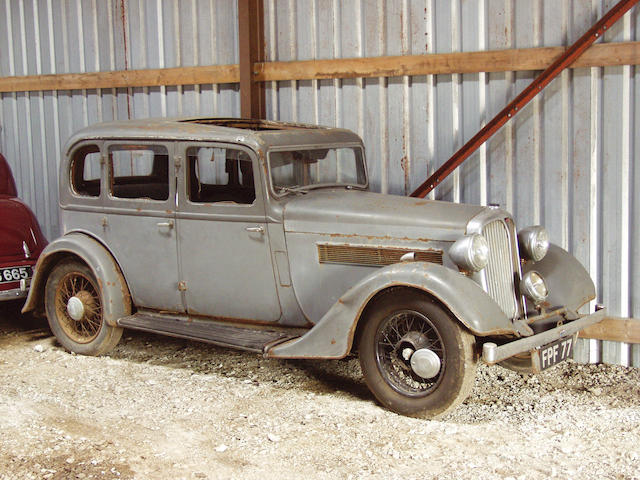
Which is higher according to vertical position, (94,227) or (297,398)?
(94,227)

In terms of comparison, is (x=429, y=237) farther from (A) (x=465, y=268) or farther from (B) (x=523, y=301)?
(B) (x=523, y=301)

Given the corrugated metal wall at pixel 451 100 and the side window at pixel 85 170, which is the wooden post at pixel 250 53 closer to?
the corrugated metal wall at pixel 451 100

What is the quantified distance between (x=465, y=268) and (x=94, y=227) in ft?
8.83

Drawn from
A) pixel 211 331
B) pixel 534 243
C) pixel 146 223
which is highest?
pixel 146 223

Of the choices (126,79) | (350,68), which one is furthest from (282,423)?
(126,79)


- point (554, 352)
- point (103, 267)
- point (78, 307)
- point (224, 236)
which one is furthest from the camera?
point (78, 307)

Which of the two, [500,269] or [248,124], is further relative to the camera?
[248,124]

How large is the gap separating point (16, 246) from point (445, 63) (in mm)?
3496

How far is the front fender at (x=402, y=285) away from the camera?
4137 mm

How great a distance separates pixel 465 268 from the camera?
4.36 m

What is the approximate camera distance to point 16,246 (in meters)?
6.27

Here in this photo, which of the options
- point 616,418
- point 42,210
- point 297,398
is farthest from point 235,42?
point 616,418

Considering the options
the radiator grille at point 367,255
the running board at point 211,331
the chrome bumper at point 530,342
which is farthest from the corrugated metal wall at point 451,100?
the running board at point 211,331

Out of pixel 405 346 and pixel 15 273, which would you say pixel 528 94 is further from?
pixel 15 273
